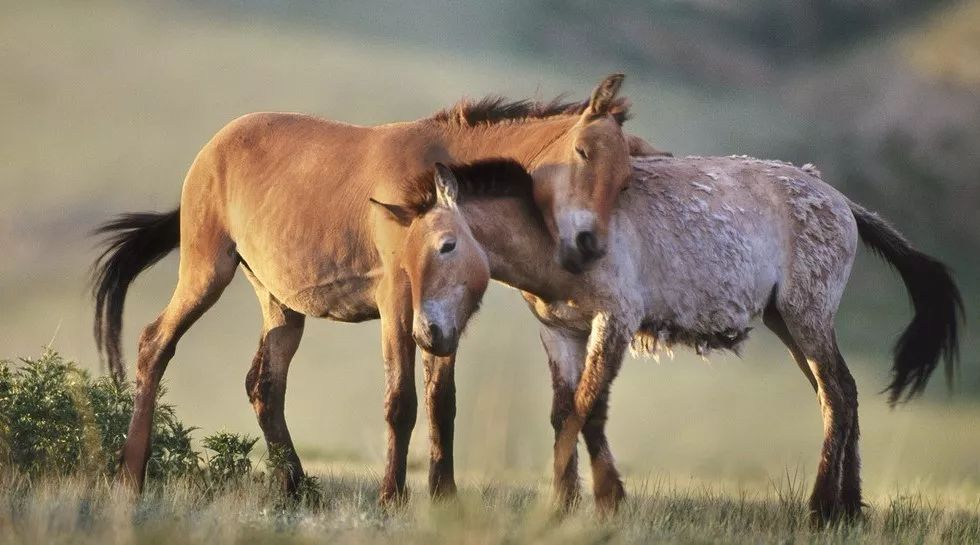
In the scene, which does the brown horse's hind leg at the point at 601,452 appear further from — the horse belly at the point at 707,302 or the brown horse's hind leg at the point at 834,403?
the brown horse's hind leg at the point at 834,403

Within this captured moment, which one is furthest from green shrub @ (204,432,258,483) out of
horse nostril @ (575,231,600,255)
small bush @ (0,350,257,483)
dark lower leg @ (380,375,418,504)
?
horse nostril @ (575,231,600,255)

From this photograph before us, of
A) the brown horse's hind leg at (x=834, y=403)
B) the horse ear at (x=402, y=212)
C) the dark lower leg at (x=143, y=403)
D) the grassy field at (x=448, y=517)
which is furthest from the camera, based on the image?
the dark lower leg at (x=143, y=403)

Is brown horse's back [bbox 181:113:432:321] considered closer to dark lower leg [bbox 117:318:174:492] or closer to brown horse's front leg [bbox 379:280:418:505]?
brown horse's front leg [bbox 379:280:418:505]

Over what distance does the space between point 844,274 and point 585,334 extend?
233 centimetres

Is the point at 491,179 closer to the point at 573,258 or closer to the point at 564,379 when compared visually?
the point at 573,258

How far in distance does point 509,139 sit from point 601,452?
94.2 inches

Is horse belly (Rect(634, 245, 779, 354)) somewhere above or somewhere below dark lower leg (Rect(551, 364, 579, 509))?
above

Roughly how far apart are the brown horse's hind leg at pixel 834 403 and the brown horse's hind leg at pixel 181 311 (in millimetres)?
4700

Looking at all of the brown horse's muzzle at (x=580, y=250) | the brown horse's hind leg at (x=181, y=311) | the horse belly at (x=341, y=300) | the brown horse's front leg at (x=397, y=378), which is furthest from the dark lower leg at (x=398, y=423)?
the brown horse's hind leg at (x=181, y=311)

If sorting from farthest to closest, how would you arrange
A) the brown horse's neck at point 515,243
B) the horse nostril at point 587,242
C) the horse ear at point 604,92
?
1. the horse ear at point 604,92
2. the brown horse's neck at point 515,243
3. the horse nostril at point 587,242

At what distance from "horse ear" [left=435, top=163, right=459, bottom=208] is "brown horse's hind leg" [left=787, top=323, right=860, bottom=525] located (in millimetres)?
3057

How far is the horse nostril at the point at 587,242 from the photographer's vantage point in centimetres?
799

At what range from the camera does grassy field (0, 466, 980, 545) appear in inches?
225

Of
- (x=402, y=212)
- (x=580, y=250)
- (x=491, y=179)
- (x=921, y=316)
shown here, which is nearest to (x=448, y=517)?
(x=580, y=250)
